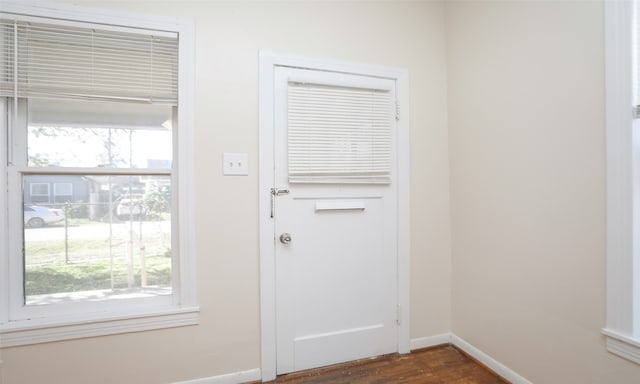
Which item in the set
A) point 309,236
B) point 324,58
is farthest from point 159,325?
point 324,58

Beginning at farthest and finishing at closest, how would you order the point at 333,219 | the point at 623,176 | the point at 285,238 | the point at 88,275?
the point at 333,219
the point at 285,238
the point at 88,275
the point at 623,176

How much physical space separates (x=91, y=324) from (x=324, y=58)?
203 cm

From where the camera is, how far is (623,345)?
1.26 meters

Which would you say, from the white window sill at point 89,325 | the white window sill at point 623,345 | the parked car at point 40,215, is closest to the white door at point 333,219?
the white window sill at point 89,325

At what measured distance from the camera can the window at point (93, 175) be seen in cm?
152

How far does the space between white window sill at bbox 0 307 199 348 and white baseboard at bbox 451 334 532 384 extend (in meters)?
1.80

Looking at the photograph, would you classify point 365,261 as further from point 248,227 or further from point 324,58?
point 324,58

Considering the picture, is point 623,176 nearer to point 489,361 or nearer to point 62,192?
point 489,361

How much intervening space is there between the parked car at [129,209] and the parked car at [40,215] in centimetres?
28

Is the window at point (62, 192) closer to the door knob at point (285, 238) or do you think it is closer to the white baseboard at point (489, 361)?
the door knob at point (285, 238)

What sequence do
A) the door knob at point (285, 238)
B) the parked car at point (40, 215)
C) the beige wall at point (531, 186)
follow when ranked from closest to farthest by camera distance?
the beige wall at point (531, 186) → the parked car at point (40, 215) → the door knob at point (285, 238)

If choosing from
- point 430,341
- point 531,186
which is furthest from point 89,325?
point 531,186

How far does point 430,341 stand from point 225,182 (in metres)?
1.83

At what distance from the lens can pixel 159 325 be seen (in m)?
1.65
